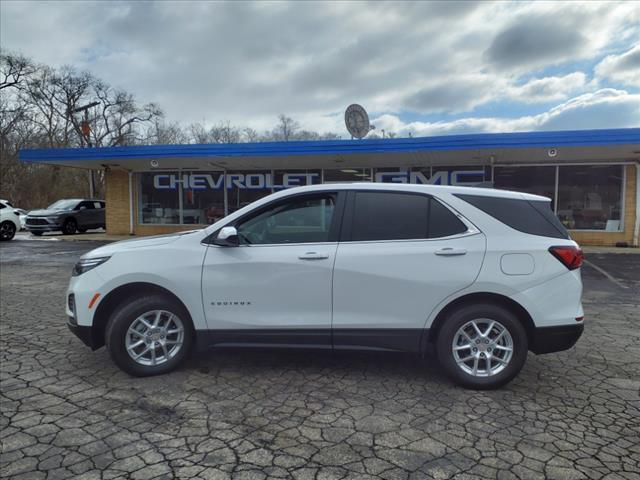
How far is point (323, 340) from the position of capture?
13.2 ft

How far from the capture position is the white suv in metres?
3.91

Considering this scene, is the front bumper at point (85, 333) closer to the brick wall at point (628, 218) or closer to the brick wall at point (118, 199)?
the brick wall at point (628, 218)

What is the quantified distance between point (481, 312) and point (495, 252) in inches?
20.2

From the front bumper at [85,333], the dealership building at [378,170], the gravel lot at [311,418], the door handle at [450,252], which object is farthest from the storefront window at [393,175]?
the front bumper at [85,333]

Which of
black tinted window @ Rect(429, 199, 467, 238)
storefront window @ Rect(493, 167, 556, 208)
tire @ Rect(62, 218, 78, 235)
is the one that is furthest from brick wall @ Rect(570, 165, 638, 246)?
tire @ Rect(62, 218, 78, 235)

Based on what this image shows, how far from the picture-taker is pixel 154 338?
4230 millimetres

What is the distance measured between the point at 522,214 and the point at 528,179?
563 inches

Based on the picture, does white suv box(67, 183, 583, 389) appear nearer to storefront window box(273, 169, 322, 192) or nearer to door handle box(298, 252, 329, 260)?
door handle box(298, 252, 329, 260)

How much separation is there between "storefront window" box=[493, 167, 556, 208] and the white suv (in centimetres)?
1395

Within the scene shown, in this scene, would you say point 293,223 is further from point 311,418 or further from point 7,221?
point 7,221

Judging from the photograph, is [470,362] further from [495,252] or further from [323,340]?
[323,340]

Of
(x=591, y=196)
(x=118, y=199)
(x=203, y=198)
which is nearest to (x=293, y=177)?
(x=203, y=198)

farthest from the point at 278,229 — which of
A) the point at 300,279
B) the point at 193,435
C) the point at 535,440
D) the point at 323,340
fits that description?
the point at 535,440

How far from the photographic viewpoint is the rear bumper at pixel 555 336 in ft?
12.8
